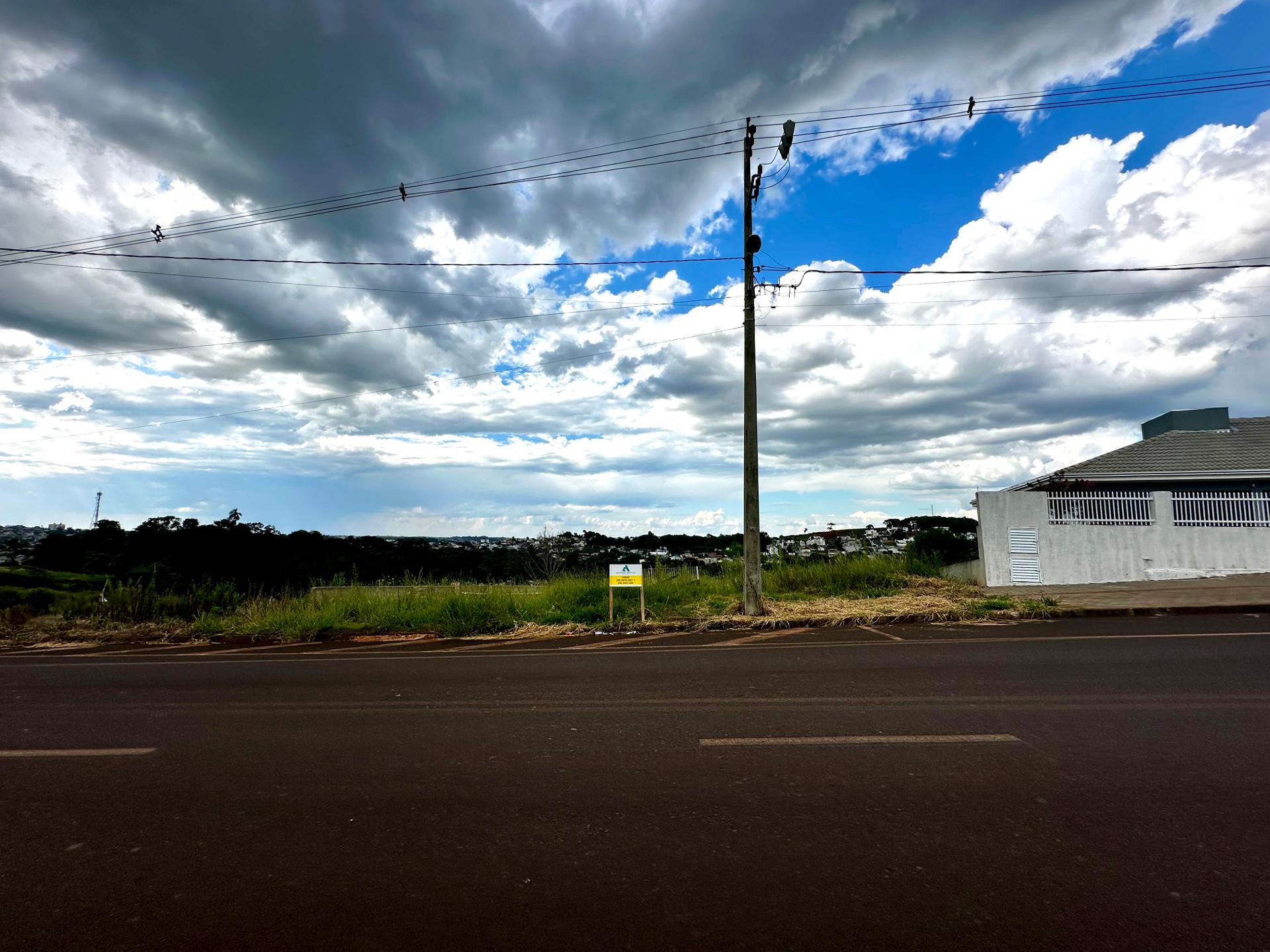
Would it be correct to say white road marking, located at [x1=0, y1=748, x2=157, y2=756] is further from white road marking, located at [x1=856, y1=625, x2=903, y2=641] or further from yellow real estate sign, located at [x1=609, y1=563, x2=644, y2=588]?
white road marking, located at [x1=856, y1=625, x2=903, y2=641]

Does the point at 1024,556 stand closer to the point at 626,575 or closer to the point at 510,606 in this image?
the point at 626,575

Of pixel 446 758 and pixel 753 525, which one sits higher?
pixel 753 525

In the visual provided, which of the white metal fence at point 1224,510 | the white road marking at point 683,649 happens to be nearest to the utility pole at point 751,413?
the white road marking at point 683,649

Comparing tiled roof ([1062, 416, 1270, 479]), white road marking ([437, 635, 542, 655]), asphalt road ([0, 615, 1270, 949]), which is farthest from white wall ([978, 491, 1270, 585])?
white road marking ([437, 635, 542, 655])

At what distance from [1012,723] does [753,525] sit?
7880 mm

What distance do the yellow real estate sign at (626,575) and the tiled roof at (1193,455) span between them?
63.7ft

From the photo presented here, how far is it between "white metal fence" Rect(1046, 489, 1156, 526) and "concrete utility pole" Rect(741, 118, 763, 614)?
9916 millimetres

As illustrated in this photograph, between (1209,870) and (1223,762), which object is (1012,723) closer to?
(1223,762)

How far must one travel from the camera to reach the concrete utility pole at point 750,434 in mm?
12984

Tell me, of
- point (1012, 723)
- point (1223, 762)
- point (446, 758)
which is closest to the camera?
point (1223, 762)

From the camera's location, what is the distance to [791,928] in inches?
107

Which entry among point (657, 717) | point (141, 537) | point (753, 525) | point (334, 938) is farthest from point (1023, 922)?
point (141, 537)

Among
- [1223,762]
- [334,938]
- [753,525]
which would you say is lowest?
[334,938]

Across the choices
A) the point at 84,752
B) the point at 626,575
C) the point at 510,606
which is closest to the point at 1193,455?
the point at 626,575
